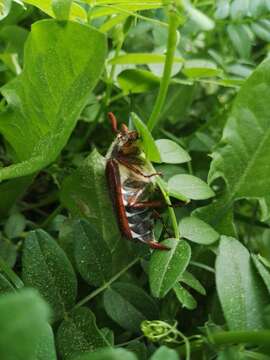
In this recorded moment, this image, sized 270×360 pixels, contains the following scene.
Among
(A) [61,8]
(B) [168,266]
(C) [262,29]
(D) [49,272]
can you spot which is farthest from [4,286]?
(C) [262,29]

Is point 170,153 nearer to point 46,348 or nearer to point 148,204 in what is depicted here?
point 148,204

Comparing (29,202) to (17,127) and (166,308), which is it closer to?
(17,127)

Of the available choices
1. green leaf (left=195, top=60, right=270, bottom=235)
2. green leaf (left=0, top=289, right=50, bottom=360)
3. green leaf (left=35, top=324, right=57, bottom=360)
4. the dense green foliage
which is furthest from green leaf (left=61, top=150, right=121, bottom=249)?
green leaf (left=0, top=289, right=50, bottom=360)

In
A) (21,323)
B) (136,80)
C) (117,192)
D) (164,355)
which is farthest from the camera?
(136,80)

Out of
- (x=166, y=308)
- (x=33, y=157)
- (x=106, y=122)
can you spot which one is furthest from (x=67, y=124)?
(x=106, y=122)

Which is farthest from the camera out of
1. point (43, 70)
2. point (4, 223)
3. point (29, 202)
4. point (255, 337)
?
point (29, 202)
